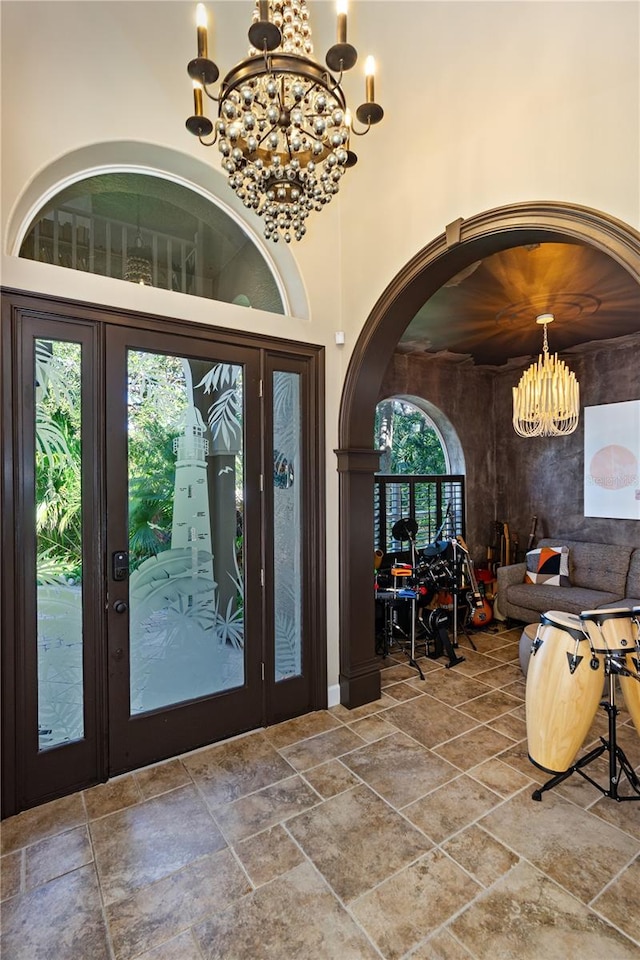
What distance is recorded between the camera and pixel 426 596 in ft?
16.2

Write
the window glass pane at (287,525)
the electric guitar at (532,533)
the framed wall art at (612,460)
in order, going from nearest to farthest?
the window glass pane at (287,525) → the framed wall art at (612,460) → the electric guitar at (532,533)

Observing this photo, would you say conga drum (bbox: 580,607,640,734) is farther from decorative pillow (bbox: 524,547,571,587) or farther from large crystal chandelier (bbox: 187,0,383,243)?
decorative pillow (bbox: 524,547,571,587)

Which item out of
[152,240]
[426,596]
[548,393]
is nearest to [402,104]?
[152,240]

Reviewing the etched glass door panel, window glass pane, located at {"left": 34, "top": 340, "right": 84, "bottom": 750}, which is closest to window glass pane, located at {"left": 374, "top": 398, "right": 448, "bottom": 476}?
the etched glass door panel

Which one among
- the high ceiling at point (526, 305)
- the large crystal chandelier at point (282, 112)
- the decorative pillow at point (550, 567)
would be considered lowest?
the decorative pillow at point (550, 567)

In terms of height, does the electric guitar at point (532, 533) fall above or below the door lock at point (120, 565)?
below

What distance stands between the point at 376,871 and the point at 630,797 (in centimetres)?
141

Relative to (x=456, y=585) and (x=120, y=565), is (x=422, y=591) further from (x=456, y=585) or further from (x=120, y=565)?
(x=120, y=565)

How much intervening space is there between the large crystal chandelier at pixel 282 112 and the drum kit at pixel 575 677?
2.26 meters

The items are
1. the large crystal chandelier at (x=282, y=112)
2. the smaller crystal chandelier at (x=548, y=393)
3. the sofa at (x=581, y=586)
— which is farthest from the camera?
the sofa at (x=581, y=586)

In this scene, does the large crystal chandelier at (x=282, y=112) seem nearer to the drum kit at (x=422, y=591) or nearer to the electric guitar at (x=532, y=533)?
the drum kit at (x=422, y=591)

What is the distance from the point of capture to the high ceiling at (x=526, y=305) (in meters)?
3.30

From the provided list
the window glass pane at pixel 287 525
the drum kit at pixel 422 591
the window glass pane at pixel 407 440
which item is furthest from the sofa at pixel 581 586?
the window glass pane at pixel 287 525

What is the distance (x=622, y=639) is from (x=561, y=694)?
39 centimetres
